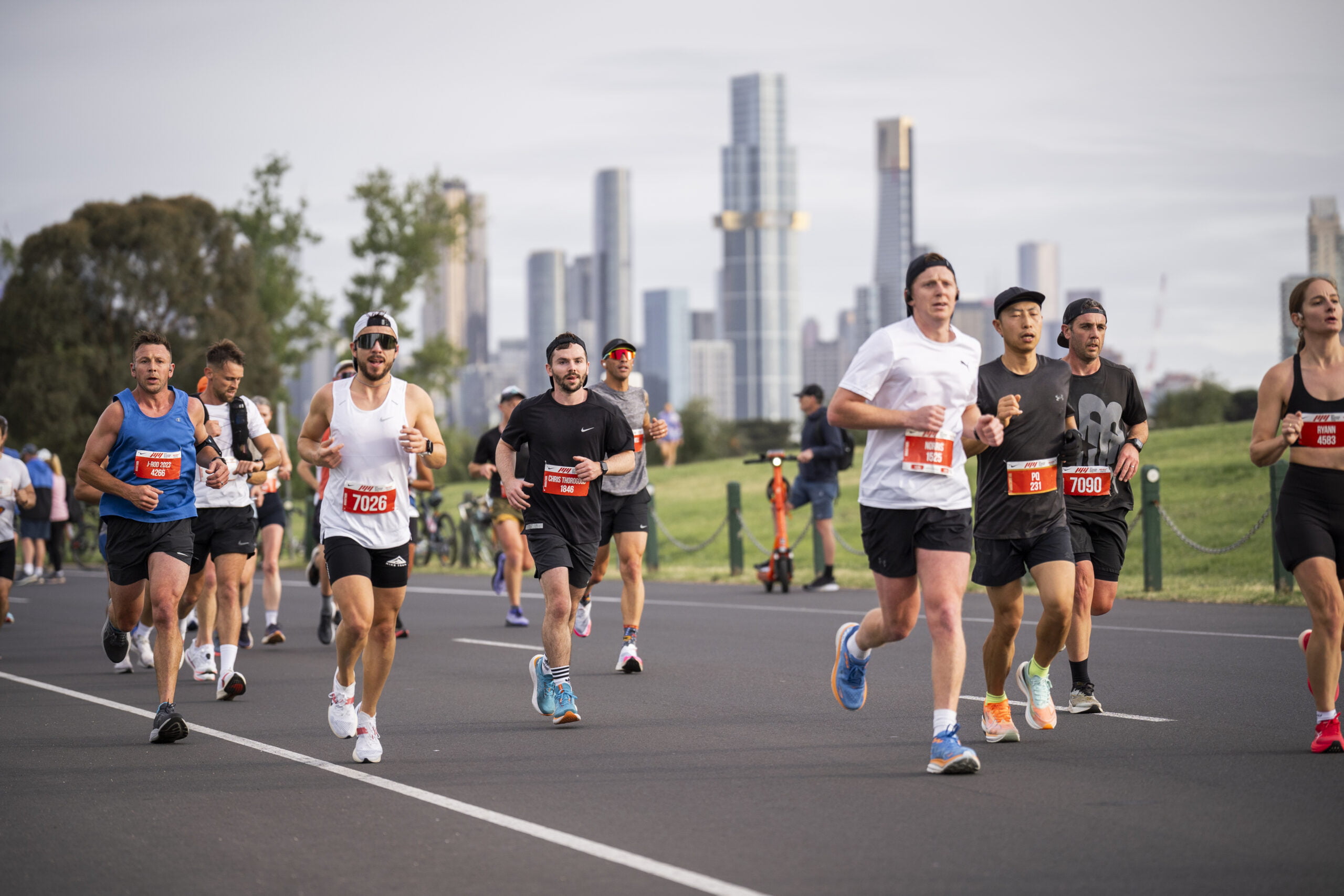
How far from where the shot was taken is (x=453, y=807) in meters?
6.66

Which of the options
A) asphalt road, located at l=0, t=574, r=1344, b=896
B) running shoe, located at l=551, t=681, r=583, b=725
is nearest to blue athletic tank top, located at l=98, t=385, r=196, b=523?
asphalt road, located at l=0, t=574, r=1344, b=896

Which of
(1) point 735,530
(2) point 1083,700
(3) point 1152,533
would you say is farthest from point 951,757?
(1) point 735,530

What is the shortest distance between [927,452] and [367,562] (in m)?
2.85

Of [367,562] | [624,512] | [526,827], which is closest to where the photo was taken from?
[526,827]

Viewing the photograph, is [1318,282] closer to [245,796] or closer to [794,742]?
[794,742]

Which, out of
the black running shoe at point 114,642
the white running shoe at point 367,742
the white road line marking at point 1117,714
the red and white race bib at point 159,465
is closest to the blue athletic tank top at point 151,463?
the red and white race bib at point 159,465

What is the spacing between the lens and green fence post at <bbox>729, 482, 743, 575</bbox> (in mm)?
22469

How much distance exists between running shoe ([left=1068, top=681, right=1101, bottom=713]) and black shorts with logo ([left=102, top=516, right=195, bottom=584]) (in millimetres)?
5264

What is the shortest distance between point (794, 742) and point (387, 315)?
3141 millimetres

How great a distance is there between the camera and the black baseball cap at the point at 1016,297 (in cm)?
770

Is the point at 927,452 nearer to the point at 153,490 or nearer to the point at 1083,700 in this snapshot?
the point at 1083,700

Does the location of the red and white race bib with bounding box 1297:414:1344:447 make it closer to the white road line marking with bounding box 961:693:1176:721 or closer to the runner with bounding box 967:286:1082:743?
the runner with bounding box 967:286:1082:743

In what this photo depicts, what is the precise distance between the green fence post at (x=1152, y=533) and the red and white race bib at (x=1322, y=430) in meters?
9.56

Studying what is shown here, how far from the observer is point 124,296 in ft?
192
